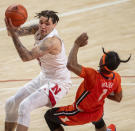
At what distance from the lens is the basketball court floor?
8086mm

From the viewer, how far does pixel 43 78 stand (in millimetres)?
6938

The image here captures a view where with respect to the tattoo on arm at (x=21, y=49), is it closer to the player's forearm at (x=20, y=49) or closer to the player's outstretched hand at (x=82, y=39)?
the player's forearm at (x=20, y=49)

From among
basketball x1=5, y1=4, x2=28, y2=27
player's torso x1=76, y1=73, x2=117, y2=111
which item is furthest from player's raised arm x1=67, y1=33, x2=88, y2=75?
basketball x1=5, y1=4, x2=28, y2=27

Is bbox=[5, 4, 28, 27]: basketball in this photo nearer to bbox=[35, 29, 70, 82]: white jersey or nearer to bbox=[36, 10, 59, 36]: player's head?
bbox=[36, 10, 59, 36]: player's head

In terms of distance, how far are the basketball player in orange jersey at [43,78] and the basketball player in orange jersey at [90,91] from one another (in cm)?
40

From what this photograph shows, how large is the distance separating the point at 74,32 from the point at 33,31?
468cm

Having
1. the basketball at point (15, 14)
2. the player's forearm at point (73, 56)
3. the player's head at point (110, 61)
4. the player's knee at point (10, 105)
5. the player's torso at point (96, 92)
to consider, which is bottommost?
the player's knee at point (10, 105)

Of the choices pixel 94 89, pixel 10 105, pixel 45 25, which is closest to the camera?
pixel 94 89

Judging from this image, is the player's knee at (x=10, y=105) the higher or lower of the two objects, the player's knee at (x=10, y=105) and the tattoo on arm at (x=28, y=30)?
the lower

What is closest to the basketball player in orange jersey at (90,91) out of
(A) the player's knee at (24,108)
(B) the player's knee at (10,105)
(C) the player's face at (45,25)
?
(A) the player's knee at (24,108)

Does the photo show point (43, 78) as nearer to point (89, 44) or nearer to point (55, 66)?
point (55, 66)

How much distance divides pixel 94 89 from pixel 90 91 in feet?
0.20

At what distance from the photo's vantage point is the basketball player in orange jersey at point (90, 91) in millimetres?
5824

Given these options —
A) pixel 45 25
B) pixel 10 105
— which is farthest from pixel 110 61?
pixel 10 105
